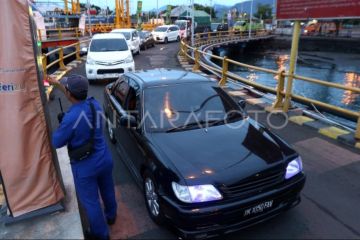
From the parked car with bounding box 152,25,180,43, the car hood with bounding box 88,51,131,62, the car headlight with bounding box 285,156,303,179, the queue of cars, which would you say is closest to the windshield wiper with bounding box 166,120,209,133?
the car headlight with bounding box 285,156,303,179

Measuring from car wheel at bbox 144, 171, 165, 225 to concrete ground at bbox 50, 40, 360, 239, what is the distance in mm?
132

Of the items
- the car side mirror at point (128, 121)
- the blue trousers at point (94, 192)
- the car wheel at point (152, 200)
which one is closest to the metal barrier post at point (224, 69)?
the car side mirror at point (128, 121)

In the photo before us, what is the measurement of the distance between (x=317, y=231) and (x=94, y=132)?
2.65 metres

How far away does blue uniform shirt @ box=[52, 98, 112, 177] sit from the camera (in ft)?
10.0

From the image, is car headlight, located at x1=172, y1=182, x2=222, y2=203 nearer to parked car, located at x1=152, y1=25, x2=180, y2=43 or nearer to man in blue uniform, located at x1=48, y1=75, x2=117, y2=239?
man in blue uniform, located at x1=48, y1=75, x2=117, y2=239

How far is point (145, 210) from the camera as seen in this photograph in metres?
4.11

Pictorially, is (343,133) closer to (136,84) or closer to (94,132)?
(136,84)

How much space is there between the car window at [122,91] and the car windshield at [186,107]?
2.65 ft

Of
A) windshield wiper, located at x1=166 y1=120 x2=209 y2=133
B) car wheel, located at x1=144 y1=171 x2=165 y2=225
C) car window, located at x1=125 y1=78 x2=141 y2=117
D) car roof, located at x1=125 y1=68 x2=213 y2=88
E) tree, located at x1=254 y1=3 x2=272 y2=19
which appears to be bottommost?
car wheel, located at x1=144 y1=171 x2=165 y2=225

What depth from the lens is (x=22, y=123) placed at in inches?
132

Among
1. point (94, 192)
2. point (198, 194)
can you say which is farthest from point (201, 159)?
point (94, 192)

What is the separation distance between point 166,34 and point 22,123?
107 feet

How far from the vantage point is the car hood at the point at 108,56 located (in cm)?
1221

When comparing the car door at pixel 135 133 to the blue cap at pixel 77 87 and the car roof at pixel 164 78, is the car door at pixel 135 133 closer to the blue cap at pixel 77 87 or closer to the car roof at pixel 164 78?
the car roof at pixel 164 78
